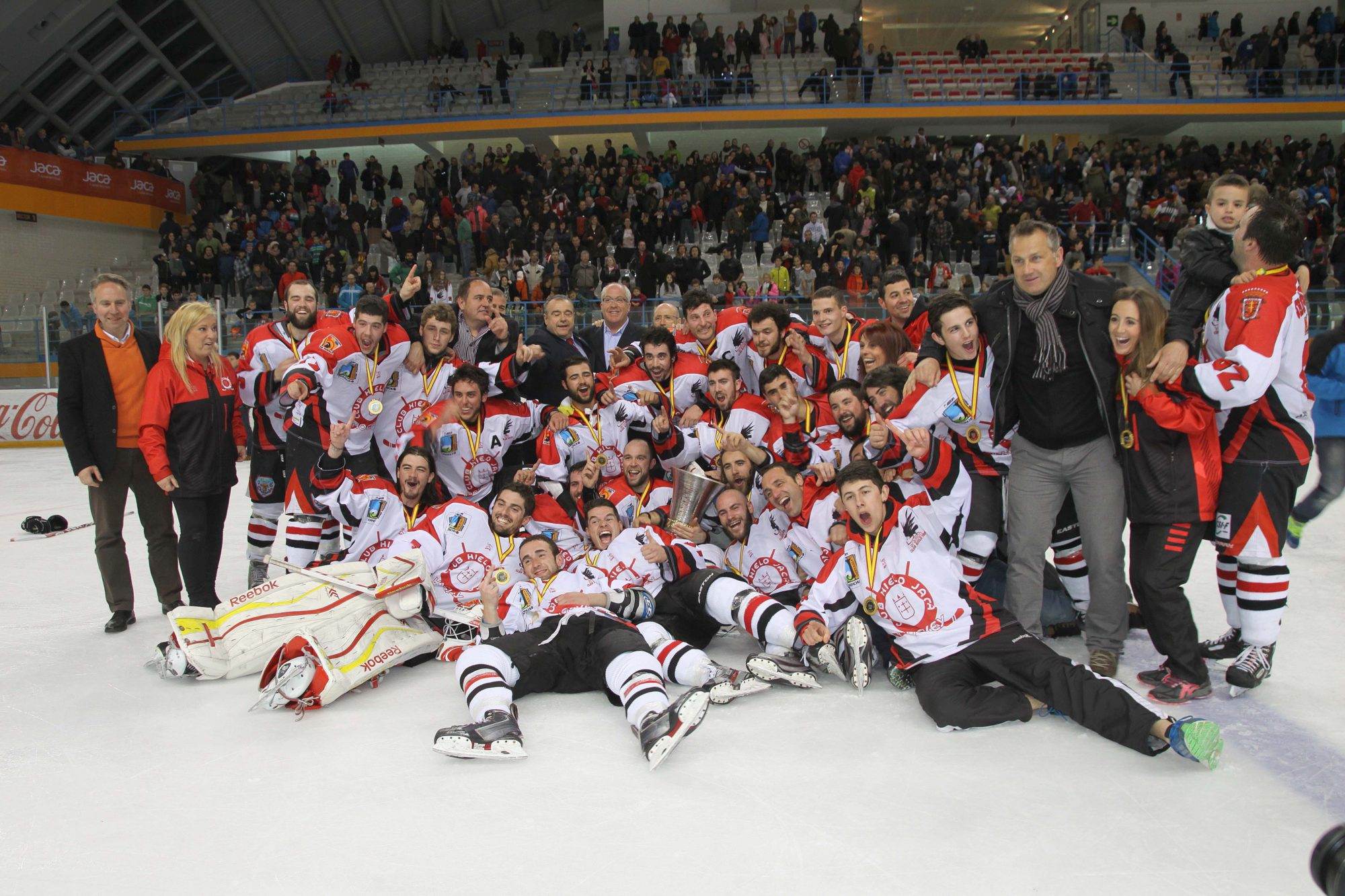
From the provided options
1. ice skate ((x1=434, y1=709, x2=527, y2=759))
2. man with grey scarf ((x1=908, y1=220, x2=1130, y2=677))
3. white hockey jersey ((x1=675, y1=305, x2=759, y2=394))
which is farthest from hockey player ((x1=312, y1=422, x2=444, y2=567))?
man with grey scarf ((x1=908, y1=220, x2=1130, y2=677))

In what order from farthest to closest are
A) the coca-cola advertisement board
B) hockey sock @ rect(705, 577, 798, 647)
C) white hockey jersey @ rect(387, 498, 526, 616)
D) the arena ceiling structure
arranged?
the arena ceiling structure → the coca-cola advertisement board → white hockey jersey @ rect(387, 498, 526, 616) → hockey sock @ rect(705, 577, 798, 647)

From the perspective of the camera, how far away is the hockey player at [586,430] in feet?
18.3

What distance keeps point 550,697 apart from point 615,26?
26204mm

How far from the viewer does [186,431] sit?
5.10 m

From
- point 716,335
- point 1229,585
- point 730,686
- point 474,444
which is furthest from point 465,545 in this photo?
point 1229,585

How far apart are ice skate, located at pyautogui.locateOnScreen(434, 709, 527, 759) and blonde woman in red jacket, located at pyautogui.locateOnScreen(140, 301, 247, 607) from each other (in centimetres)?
231

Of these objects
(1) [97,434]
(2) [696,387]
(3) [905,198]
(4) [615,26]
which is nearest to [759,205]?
(3) [905,198]

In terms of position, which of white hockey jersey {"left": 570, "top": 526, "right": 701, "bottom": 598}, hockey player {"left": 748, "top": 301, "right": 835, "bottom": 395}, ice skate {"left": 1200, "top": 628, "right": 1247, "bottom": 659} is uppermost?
hockey player {"left": 748, "top": 301, "right": 835, "bottom": 395}

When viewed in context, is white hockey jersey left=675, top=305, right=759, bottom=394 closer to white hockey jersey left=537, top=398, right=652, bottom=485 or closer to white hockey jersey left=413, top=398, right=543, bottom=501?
white hockey jersey left=537, top=398, right=652, bottom=485

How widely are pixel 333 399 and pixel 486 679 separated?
247cm

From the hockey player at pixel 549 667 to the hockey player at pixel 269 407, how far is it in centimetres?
181

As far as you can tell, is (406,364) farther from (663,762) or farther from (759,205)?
(759,205)

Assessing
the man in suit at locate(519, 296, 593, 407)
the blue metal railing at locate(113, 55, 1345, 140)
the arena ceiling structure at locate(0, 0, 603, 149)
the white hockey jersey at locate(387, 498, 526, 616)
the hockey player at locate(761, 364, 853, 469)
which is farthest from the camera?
the blue metal railing at locate(113, 55, 1345, 140)

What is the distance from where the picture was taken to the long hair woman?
3.88 metres
